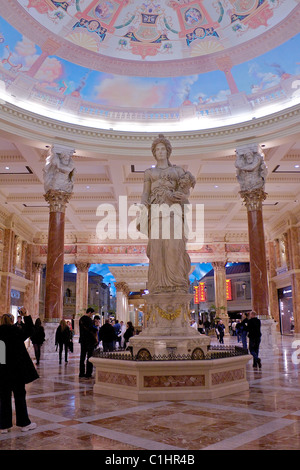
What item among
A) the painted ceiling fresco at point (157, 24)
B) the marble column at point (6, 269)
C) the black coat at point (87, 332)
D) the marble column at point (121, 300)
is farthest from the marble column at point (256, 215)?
the marble column at point (121, 300)

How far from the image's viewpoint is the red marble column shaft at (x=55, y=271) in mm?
12406

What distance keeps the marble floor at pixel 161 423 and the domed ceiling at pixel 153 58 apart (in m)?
11.0

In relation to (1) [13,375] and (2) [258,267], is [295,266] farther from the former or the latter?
(1) [13,375]

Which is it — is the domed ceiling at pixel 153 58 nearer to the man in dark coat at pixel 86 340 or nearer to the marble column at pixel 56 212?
the marble column at pixel 56 212

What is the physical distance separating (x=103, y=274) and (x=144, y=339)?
43406mm

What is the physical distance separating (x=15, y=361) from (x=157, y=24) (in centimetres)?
1405

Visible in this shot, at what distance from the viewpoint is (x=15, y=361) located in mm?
3625

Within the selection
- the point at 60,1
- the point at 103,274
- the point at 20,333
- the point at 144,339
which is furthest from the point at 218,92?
the point at 103,274

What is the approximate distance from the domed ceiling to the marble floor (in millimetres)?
10984

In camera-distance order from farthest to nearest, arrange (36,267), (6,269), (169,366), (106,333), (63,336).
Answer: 1. (36,267)
2. (6,269)
3. (63,336)
4. (106,333)
5. (169,366)

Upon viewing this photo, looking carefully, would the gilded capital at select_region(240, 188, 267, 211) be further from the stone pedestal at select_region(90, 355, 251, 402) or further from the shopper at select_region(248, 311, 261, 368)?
the stone pedestal at select_region(90, 355, 251, 402)

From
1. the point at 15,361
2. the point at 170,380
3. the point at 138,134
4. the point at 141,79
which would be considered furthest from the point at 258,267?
the point at 15,361

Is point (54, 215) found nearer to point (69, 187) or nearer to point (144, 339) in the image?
point (69, 187)

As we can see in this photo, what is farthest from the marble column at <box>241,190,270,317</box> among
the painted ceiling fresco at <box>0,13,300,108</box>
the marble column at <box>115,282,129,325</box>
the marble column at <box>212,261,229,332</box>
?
the marble column at <box>115,282,129,325</box>
